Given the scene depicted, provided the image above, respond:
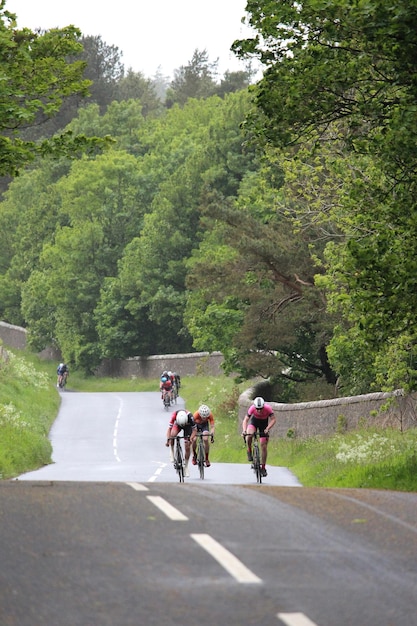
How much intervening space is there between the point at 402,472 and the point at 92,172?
215ft

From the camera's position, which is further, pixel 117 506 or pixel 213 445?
pixel 213 445

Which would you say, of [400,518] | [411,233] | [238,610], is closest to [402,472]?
[411,233]

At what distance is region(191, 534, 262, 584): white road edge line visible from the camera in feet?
22.5

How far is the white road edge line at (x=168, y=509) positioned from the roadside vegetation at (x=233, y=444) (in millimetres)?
7920

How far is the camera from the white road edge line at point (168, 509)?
9.05m

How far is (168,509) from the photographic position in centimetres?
950

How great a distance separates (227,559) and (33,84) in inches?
612

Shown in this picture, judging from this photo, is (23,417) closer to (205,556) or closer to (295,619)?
(205,556)

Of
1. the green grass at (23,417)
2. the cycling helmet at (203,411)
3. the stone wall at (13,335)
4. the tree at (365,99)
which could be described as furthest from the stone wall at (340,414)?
the stone wall at (13,335)

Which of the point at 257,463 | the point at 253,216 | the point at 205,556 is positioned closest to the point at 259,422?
the point at 257,463

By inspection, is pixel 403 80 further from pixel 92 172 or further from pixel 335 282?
pixel 92 172

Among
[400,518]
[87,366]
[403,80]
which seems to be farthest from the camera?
[87,366]

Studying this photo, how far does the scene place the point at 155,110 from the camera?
134m

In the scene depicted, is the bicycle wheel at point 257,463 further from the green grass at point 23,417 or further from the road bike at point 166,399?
the road bike at point 166,399
